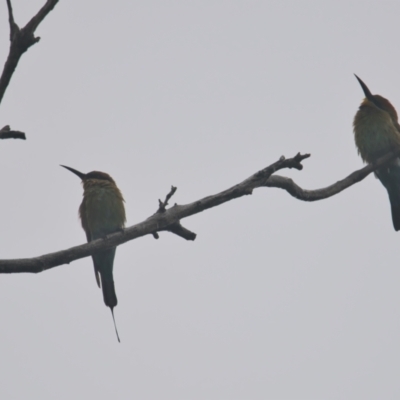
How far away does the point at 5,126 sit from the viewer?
94.2 inches

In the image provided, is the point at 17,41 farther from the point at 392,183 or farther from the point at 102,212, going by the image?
the point at 392,183

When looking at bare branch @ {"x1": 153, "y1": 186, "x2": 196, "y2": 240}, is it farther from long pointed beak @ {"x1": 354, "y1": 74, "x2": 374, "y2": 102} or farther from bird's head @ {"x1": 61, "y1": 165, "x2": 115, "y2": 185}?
long pointed beak @ {"x1": 354, "y1": 74, "x2": 374, "y2": 102}

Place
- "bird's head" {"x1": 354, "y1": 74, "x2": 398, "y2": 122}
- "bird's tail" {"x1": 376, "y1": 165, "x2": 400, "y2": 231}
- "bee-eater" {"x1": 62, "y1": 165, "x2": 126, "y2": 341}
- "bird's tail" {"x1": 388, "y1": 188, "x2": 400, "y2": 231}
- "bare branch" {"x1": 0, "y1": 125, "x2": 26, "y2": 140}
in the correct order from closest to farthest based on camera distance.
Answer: "bare branch" {"x1": 0, "y1": 125, "x2": 26, "y2": 140}, "bird's tail" {"x1": 388, "y1": 188, "x2": 400, "y2": 231}, "bird's tail" {"x1": 376, "y1": 165, "x2": 400, "y2": 231}, "bee-eater" {"x1": 62, "y1": 165, "x2": 126, "y2": 341}, "bird's head" {"x1": 354, "y1": 74, "x2": 398, "y2": 122}

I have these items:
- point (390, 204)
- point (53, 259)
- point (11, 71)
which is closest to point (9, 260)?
point (53, 259)

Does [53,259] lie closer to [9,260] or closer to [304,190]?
[9,260]

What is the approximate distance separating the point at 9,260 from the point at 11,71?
74 cm

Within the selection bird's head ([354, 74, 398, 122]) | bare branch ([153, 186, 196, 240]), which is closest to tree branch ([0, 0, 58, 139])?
bare branch ([153, 186, 196, 240])

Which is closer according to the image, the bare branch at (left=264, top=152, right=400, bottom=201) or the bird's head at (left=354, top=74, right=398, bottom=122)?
the bare branch at (left=264, top=152, right=400, bottom=201)

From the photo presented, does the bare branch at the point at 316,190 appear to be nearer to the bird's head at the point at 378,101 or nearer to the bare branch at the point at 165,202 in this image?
the bare branch at the point at 165,202

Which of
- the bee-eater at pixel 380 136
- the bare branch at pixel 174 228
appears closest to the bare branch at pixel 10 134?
the bare branch at pixel 174 228

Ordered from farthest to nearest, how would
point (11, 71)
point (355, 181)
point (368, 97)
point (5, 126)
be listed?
1. point (368, 97)
2. point (355, 181)
3. point (5, 126)
4. point (11, 71)

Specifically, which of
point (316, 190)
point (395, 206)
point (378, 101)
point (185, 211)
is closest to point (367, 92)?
point (378, 101)

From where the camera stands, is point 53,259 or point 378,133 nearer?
point 53,259

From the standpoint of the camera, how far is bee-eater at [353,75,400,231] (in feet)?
16.8
